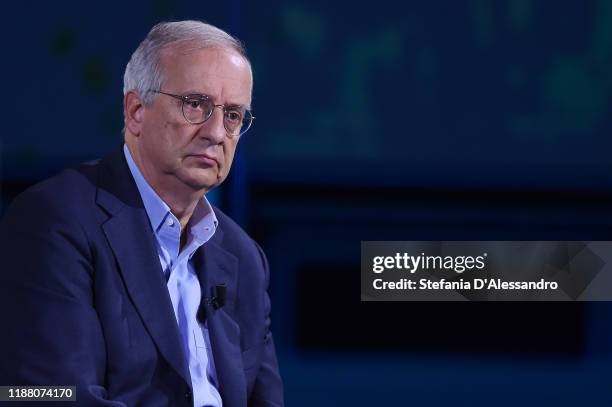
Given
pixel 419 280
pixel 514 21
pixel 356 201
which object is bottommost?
pixel 419 280

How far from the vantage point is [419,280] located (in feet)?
9.51

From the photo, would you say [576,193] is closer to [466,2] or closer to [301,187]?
[466,2]

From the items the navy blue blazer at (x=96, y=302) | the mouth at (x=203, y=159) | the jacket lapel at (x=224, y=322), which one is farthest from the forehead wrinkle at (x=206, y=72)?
the jacket lapel at (x=224, y=322)

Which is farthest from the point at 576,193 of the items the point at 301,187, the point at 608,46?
the point at 301,187

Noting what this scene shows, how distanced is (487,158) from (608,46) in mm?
595

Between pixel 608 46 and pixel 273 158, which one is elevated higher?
pixel 608 46

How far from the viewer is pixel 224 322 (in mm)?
1681

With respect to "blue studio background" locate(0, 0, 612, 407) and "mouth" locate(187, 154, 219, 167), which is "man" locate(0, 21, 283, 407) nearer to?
"mouth" locate(187, 154, 219, 167)

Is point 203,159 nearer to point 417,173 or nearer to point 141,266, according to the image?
point 141,266

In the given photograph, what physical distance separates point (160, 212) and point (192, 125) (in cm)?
17

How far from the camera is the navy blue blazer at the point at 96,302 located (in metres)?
1.44

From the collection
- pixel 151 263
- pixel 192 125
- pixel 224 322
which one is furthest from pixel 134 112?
pixel 224 322

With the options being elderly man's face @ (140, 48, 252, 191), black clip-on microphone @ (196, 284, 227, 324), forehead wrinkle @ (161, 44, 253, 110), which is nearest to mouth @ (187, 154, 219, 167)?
elderly man's face @ (140, 48, 252, 191)

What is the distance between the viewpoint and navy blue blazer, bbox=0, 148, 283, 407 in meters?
1.44
